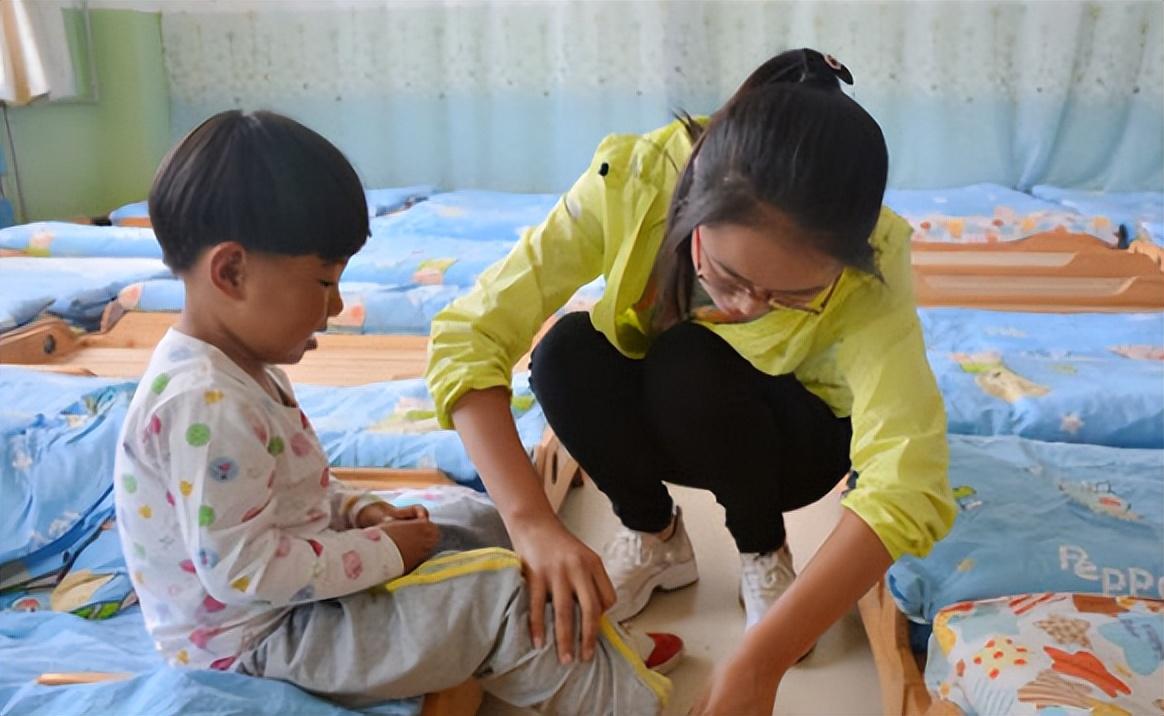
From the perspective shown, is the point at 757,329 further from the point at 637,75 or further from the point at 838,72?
the point at 637,75

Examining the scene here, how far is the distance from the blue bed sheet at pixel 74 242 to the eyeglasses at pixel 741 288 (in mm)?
1980

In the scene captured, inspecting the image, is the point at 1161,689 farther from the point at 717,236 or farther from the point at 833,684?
the point at 717,236

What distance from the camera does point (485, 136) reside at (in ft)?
10.8

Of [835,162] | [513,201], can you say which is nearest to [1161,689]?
[835,162]

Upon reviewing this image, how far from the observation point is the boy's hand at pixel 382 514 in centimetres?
93

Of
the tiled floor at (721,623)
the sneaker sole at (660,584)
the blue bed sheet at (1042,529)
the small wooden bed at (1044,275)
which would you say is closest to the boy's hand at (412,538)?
the tiled floor at (721,623)

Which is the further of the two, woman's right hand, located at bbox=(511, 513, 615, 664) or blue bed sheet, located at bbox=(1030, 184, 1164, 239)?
blue bed sheet, located at bbox=(1030, 184, 1164, 239)

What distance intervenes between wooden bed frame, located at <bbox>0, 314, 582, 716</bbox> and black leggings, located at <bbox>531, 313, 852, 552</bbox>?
211 millimetres

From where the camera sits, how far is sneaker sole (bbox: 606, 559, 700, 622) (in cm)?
118

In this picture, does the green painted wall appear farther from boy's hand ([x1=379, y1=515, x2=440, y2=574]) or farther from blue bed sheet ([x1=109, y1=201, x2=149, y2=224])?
boy's hand ([x1=379, y1=515, x2=440, y2=574])

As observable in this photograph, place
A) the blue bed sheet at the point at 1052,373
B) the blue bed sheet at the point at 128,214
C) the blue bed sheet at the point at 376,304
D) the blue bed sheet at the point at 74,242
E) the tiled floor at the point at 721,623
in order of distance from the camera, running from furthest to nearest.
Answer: the blue bed sheet at the point at 128,214, the blue bed sheet at the point at 74,242, the blue bed sheet at the point at 376,304, the blue bed sheet at the point at 1052,373, the tiled floor at the point at 721,623

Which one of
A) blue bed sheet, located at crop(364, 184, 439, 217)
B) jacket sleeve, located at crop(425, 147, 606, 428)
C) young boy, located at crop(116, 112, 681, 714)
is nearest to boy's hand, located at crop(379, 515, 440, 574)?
young boy, located at crop(116, 112, 681, 714)

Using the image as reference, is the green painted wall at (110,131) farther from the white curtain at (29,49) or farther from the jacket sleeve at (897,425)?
the jacket sleeve at (897,425)

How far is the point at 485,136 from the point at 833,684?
8.37 ft
